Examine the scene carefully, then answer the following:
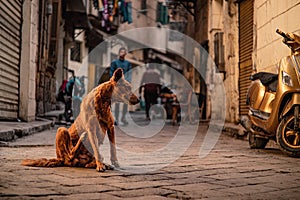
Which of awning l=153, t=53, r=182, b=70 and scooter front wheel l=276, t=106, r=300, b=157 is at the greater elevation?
awning l=153, t=53, r=182, b=70

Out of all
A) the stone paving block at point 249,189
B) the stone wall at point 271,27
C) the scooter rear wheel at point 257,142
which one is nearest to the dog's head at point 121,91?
the stone paving block at point 249,189

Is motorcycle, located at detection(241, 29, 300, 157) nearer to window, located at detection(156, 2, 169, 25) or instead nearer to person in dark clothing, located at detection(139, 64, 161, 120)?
person in dark clothing, located at detection(139, 64, 161, 120)

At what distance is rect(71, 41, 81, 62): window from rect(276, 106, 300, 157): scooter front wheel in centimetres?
2159

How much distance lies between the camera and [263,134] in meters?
6.79

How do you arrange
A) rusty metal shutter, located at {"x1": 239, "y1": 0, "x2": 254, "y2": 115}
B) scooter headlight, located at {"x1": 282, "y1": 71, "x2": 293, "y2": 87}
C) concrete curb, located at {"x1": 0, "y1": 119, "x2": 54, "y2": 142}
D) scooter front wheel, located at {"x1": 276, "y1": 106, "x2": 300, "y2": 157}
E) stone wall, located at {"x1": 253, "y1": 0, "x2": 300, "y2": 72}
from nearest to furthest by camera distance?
1. scooter front wheel, located at {"x1": 276, "y1": 106, "x2": 300, "y2": 157}
2. scooter headlight, located at {"x1": 282, "y1": 71, "x2": 293, "y2": 87}
3. concrete curb, located at {"x1": 0, "y1": 119, "x2": 54, "y2": 142}
4. stone wall, located at {"x1": 253, "y1": 0, "x2": 300, "y2": 72}
5. rusty metal shutter, located at {"x1": 239, "y1": 0, "x2": 254, "y2": 115}

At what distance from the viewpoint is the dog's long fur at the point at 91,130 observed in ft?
14.5

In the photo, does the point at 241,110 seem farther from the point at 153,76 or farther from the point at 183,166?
the point at 183,166

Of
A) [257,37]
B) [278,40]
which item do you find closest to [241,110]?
[257,37]

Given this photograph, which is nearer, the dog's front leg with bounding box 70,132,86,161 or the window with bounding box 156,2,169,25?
the dog's front leg with bounding box 70,132,86,161

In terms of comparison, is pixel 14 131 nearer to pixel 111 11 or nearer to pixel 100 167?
pixel 100 167

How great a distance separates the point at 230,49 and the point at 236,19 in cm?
79

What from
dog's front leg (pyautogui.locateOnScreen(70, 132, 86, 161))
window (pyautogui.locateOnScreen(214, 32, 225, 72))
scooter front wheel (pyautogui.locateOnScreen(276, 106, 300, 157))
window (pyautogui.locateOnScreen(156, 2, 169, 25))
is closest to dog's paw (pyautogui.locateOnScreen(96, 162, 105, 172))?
dog's front leg (pyautogui.locateOnScreen(70, 132, 86, 161))

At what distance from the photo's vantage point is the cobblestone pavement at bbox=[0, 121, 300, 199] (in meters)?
3.30

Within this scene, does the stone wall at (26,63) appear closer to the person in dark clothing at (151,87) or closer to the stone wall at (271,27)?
the stone wall at (271,27)
